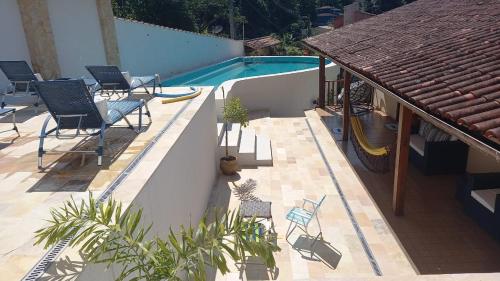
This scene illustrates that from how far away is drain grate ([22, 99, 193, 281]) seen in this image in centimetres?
289

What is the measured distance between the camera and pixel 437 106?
5074 mm

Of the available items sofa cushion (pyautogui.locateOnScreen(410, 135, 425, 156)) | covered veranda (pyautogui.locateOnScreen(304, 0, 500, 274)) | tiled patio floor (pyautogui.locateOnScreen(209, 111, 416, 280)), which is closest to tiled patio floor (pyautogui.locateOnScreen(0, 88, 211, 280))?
tiled patio floor (pyautogui.locateOnScreen(209, 111, 416, 280))

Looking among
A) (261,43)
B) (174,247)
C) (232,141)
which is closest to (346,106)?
(232,141)

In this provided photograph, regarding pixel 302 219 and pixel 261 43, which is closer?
pixel 302 219

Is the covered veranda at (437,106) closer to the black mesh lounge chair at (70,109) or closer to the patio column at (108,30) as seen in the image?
the black mesh lounge chair at (70,109)

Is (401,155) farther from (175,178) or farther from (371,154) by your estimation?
(175,178)

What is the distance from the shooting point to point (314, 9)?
56500 mm

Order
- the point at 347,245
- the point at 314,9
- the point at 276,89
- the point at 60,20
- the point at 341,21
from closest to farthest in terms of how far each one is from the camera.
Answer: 1. the point at 347,245
2. the point at 60,20
3. the point at 276,89
4. the point at 341,21
5. the point at 314,9

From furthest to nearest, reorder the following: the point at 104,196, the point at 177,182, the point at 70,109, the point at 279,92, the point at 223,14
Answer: the point at 223,14, the point at 279,92, the point at 177,182, the point at 70,109, the point at 104,196

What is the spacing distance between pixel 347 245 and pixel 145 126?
454 centimetres

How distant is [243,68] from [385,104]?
14833 millimetres

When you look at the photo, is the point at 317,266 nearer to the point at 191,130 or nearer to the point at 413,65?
the point at 191,130

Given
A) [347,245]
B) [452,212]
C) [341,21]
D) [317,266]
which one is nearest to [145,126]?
[317,266]

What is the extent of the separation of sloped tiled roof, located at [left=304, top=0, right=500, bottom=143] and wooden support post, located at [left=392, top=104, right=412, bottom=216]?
80 cm
